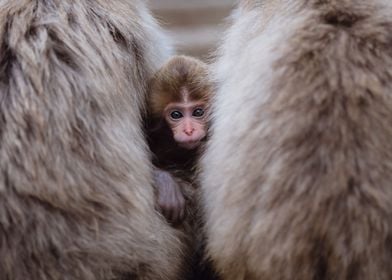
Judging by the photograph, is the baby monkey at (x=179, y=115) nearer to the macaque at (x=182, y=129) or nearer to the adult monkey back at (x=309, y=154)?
the macaque at (x=182, y=129)

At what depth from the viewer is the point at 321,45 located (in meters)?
2.59

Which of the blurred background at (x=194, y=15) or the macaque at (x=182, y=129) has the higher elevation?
the macaque at (x=182, y=129)

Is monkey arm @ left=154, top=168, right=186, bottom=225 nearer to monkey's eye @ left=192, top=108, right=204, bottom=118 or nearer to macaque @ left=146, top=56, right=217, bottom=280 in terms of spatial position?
macaque @ left=146, top=56, right=217, bottom=280

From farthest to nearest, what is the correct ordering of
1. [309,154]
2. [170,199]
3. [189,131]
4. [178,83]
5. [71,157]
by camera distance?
[178,83] < [189,131] < [170,199] < [71,157] < [309,154]

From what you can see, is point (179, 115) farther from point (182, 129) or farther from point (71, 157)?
point (71, 157)

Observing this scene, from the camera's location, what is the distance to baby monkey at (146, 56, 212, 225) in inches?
125

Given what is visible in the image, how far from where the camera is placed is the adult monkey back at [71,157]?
8.55 feet

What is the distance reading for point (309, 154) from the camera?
246cm

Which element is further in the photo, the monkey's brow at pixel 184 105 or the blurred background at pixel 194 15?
the blurred background at pixel 194 15

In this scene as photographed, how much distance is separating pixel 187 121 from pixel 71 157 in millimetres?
665

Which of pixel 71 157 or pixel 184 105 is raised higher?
pixel 71 157

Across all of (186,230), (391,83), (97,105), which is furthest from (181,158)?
(391,83)

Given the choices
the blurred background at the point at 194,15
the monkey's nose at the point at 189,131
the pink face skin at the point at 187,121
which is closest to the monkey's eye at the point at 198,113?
the pink face skin at the point at 187,121

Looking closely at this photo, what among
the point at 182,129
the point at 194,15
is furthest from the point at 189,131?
the point at 194,15
